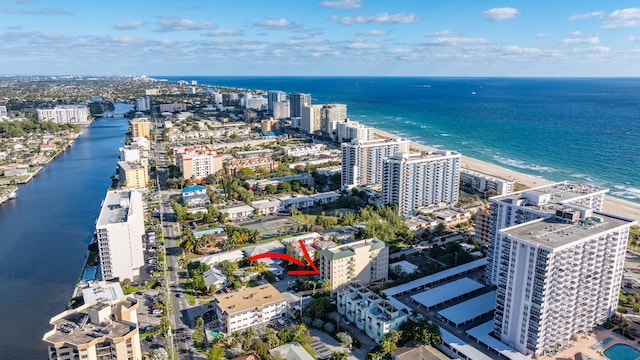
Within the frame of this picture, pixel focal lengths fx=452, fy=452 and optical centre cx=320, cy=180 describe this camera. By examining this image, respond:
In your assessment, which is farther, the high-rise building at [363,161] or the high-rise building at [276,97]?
the high-rise building at [276,97]

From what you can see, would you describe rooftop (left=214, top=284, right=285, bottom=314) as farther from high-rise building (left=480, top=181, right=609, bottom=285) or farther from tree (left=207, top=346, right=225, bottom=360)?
high-rise building (left=480, top=181, right=609, bottom=285)

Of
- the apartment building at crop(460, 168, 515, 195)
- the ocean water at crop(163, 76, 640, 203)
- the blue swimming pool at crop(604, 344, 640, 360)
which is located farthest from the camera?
the ocean water at crop(163, 76, 640, 203)

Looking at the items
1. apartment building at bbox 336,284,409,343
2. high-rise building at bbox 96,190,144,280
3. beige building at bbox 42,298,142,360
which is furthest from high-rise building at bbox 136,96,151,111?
beige building at bbox 42,298,142,360

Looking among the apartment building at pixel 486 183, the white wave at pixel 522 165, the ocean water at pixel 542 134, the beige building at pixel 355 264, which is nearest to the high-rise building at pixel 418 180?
the apartment building at pixel 486 183

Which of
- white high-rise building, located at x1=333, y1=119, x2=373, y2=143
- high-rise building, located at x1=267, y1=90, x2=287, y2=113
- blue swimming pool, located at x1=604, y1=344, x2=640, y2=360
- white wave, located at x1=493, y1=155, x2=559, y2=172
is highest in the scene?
high-rise building, located at x1=267, y1=90, x2=287, y2=113

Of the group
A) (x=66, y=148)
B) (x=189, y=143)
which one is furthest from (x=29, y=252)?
(x=66, y=148)

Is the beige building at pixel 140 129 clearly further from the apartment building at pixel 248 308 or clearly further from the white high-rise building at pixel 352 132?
the apartment building at pixel 248 308

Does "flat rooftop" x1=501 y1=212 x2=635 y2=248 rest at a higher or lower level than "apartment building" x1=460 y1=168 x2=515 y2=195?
higher
